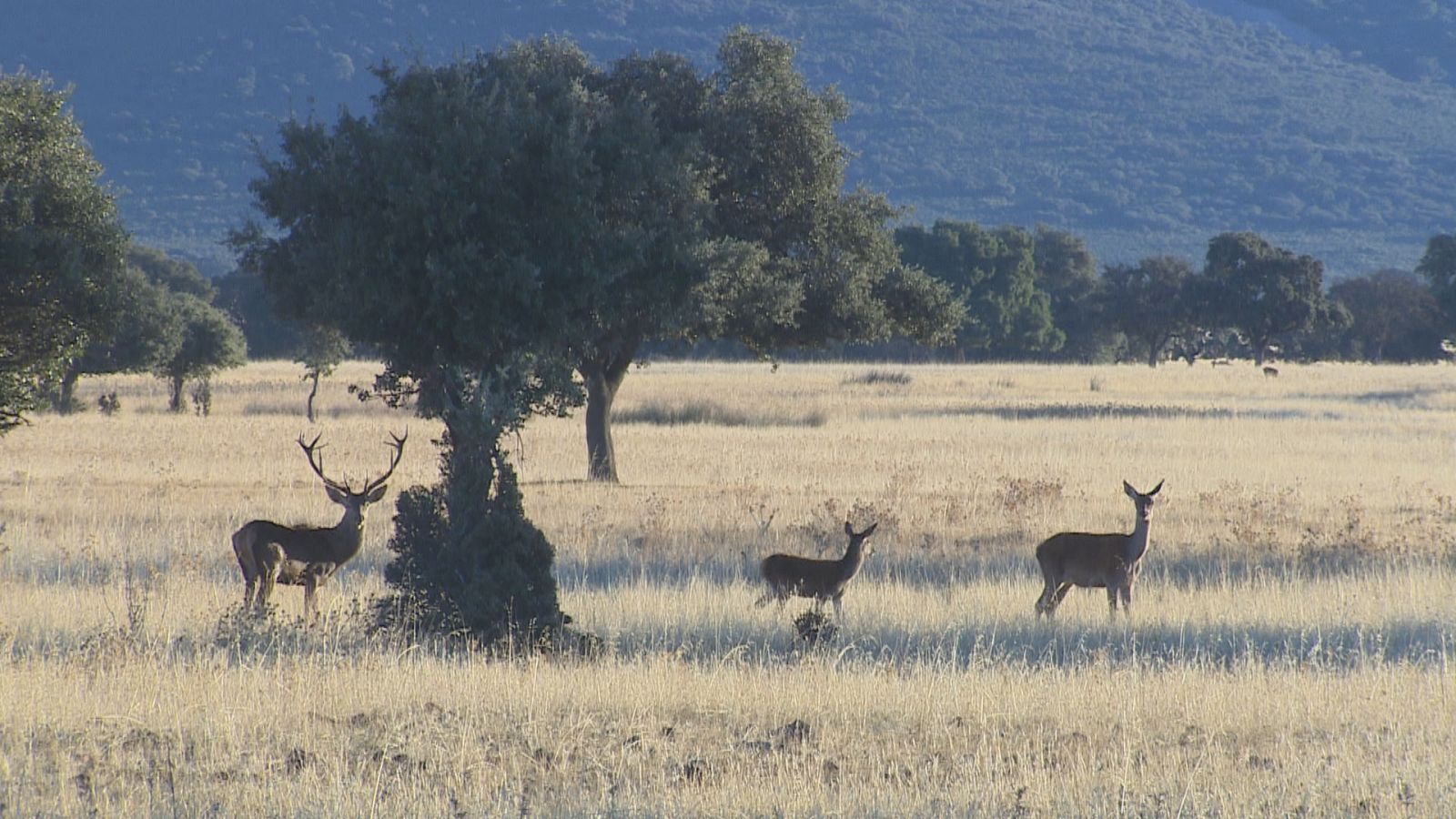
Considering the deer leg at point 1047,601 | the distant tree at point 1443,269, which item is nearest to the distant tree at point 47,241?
the deer leg at point 1047,601

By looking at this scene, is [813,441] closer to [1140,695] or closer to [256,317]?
[1140,695]

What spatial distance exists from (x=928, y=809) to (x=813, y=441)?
2842 cm

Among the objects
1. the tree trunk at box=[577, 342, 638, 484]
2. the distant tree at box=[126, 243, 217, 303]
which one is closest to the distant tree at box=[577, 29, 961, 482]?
the tree trunk at box=[577, 342, 638, 484]

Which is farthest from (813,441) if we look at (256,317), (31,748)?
(256,317)

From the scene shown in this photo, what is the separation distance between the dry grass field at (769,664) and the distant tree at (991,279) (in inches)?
3040

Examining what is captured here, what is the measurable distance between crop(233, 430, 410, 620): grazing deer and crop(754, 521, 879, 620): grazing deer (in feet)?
11.4

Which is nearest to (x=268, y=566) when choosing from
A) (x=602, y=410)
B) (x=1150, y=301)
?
(x=602, y=410)

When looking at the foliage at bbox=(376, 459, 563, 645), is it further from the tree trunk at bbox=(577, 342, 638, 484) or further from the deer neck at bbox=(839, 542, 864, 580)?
the tree trunk at bbox=(577, 342, 638, 484)

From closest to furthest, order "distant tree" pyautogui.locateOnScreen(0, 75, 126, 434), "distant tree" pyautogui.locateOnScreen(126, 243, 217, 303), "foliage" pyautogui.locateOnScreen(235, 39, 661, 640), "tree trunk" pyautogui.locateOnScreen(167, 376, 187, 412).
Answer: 1. "foliage" pyautogui.locateOnScreen(235, 39, 661, 640)
2. "distant tree" pyautogui.locateOnScreen(0, 75, 126, 434)
3. "tree trunk" pyautogui.locateOnScreen(167, 376, 187, 412)
4. "distant tree" pyautogui.locateOnScreen(126, 243, 217, 303)

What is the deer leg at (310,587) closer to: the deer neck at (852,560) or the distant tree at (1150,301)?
the deer neck at (852,560)

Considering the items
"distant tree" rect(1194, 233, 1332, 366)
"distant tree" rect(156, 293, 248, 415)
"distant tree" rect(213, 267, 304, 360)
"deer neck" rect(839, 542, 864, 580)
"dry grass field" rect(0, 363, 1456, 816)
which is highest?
"distant tree" rect(1194, 233, 1332, 366)

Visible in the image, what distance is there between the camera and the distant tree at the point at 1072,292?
111375 mm

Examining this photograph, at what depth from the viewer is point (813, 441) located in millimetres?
35812

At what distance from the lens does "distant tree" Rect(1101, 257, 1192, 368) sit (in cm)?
9244
